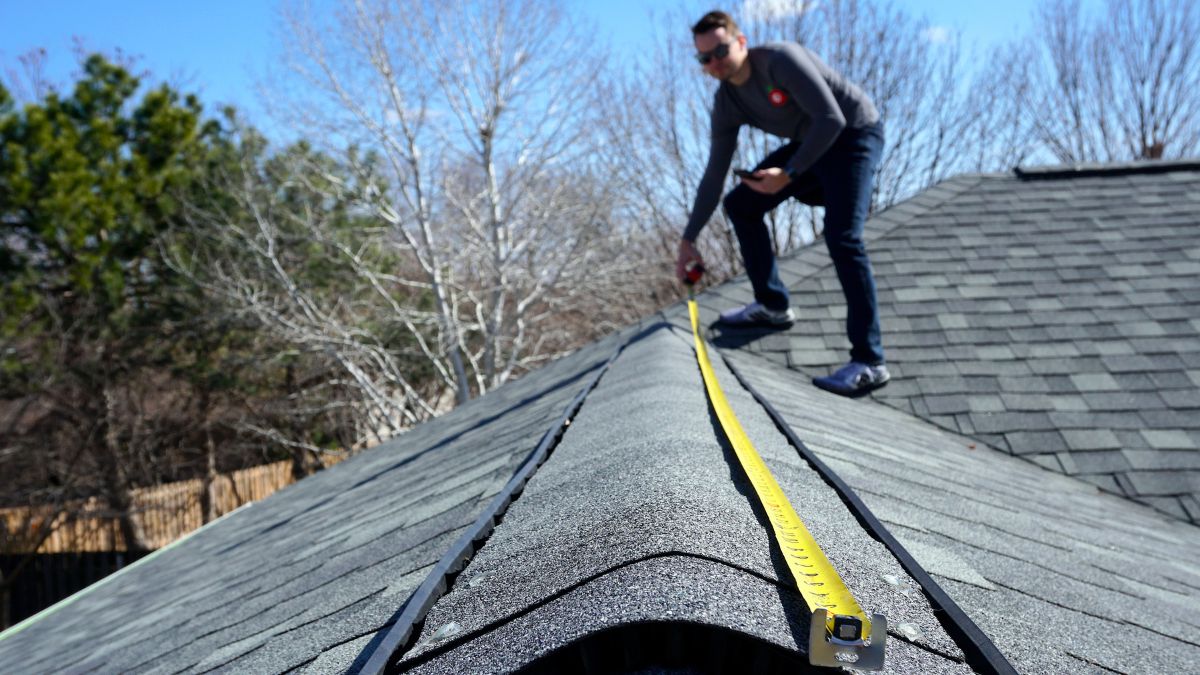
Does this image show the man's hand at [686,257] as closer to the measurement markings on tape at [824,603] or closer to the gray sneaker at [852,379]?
the gray sneaker at [852,379]

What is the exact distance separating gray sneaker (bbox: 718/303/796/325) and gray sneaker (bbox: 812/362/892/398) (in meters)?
0.65

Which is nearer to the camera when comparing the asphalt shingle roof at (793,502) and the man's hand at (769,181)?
the asphalt shingle roof at (793,502)

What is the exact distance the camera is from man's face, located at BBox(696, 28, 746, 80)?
145 inches

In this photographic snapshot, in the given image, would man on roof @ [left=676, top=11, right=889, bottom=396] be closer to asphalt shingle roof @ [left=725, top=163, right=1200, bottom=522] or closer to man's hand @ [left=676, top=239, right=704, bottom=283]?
man's hand @ [left=676, top=239, right=704, bottom=283]

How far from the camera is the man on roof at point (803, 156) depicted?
145 inches

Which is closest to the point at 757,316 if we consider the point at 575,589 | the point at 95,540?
the point at 575,589

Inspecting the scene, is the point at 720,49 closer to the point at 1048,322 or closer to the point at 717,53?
the point at 717,53

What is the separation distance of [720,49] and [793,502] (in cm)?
268

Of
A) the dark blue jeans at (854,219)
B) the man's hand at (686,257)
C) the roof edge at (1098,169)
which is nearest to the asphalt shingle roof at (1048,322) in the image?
the roof edge at (1098,169)

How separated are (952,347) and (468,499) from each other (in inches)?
134

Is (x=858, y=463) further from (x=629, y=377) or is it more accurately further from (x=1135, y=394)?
(x=1135, y=394)

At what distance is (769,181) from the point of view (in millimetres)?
4035

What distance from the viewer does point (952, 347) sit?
15.3 feet

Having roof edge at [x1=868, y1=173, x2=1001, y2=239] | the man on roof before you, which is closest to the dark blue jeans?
the man on roof
